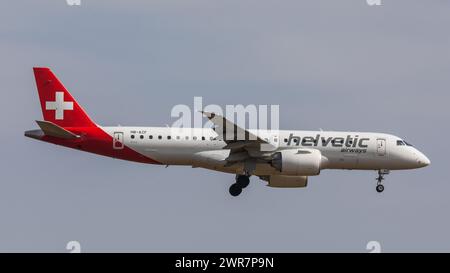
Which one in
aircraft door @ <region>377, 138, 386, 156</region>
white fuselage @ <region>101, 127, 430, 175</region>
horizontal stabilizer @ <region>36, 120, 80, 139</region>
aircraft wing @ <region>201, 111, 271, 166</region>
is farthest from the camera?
aircraft door @ <region>377, 138, 386, 156</region>

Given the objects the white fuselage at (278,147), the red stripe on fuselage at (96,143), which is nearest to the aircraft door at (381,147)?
the white fuselage at (278,147)

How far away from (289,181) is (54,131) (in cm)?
1479

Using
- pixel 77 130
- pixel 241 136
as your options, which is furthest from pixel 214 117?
pixel 77 130

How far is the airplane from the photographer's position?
8112cm

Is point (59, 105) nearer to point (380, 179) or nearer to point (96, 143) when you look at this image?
point (96, 143)

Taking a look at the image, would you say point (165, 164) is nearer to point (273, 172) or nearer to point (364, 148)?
point (273, 172)

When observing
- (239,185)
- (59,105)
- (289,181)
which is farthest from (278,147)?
(59,105)

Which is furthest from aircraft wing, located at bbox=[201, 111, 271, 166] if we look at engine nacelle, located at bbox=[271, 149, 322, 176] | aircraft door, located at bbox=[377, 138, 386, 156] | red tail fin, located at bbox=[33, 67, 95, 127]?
red tail fin, located at bbox=[33, 67, 95, 127]

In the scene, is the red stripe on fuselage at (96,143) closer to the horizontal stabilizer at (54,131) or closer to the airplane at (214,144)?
the airplane at (214,144)

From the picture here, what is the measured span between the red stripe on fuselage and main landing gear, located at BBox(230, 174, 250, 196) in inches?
190

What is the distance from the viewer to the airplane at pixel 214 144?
81.1m

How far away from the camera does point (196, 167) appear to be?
8269cm

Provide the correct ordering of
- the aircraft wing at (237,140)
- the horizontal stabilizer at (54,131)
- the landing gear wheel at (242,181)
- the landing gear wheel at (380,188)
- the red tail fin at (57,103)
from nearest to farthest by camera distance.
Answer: the aircraft wing at (237,140) < the horizontal stabilizer at (54,131) < the red tail fin at (57,103) < the landing gear wheel at (242,181) < the landing gear wheel at (380,188)

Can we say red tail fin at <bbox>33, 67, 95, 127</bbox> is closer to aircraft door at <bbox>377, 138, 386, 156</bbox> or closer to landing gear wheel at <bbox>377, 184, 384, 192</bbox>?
aircraft door at <bbox>377, 138, 386, 156</bbox>
